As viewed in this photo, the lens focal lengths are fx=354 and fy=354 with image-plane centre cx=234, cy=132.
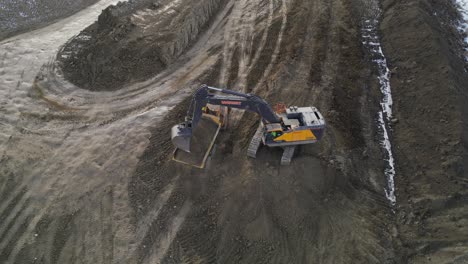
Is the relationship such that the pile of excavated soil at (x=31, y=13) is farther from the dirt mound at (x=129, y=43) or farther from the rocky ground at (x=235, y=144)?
the dirt mound at (x=129, y=43)

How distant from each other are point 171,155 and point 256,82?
475 centimetres

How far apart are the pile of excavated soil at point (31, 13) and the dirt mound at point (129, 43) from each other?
105 inches

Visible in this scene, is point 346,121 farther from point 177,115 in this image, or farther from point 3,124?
point 3,124

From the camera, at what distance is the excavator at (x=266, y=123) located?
10117 mm

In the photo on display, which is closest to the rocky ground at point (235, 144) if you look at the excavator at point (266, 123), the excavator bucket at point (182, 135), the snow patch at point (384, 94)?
the snow patch at point (384, 94)

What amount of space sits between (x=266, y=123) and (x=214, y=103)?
68.1 inches

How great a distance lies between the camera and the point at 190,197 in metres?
A: 10.6

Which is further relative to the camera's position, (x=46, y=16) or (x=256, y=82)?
(x=46, y=16)

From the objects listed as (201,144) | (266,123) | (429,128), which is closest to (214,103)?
(266,123)

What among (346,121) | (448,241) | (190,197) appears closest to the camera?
(448,241)

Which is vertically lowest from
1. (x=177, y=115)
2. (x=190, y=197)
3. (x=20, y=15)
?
(x=190, y=197)

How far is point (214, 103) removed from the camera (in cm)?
1016

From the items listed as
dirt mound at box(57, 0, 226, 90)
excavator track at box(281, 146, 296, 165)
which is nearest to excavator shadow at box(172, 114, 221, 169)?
excavator track at box(281, 146, 296, 165)

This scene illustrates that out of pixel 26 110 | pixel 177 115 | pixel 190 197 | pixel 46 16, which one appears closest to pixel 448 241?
pixel 190 197
